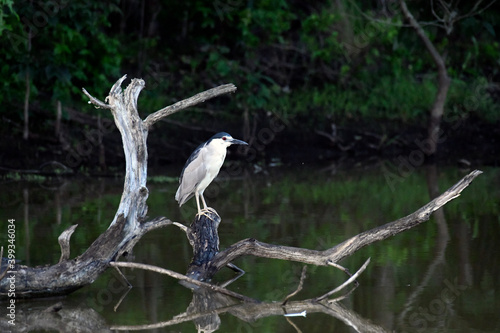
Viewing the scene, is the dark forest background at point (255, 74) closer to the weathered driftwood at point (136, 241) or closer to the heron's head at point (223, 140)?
the heron's head at point (223, 140)

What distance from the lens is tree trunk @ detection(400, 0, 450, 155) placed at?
1380 centimetres

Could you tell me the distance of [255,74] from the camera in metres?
15.1

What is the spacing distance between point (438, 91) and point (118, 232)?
9.64 metres

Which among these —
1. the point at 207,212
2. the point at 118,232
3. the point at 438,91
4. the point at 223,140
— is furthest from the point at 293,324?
the point at 438,91

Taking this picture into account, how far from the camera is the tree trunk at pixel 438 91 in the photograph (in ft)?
45.3

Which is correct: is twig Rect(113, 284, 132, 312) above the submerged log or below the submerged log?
below

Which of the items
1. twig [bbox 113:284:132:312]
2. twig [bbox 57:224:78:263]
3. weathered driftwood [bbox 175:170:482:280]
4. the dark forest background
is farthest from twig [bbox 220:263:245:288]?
the dark forest background

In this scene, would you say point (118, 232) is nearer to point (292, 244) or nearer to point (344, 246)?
point (344, 246)

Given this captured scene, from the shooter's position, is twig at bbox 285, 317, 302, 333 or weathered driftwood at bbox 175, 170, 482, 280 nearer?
twig at bbox 285, 317, 302, 333

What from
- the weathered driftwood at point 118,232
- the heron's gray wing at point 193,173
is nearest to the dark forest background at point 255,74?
the heron's gray wing at point 193,173

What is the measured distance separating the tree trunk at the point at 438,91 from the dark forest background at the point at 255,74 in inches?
16.0

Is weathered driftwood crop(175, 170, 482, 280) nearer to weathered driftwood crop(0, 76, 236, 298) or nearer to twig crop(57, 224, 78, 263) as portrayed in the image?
weathered driftwood crop(0, 76, 236, 298)

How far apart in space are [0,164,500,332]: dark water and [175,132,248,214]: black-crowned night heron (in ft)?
2.36

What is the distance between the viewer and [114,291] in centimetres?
639
